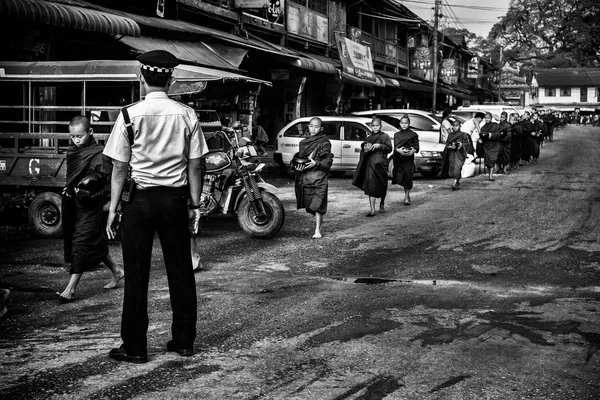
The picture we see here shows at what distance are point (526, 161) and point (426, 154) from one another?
309 inches

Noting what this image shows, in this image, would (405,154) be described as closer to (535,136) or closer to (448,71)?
(535,136)

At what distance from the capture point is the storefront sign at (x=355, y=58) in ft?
90.8

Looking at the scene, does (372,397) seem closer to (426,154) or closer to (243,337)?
(243,337)

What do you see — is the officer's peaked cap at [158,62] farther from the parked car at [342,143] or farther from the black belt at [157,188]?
the parked car at [342,143]

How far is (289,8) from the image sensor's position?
85.4 ft

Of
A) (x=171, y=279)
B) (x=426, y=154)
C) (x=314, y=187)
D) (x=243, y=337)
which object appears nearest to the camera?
(x=171, y=279)

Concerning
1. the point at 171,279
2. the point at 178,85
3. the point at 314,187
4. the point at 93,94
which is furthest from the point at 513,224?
the point at 171,279

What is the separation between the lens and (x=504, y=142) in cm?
2100

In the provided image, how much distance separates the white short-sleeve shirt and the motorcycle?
511cm

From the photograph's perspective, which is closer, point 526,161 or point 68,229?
point 68,229

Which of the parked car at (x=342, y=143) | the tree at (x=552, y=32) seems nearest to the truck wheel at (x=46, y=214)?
the parked car at (x=342, y=143)

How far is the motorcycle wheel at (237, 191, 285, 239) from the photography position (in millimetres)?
10414

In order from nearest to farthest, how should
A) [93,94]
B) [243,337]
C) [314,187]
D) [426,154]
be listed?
[243,337] → [314,187] → [93,94] → [426,154]

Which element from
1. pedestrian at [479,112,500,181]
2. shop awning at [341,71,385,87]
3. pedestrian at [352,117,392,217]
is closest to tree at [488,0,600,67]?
shop awning at [341,71,385,87]
